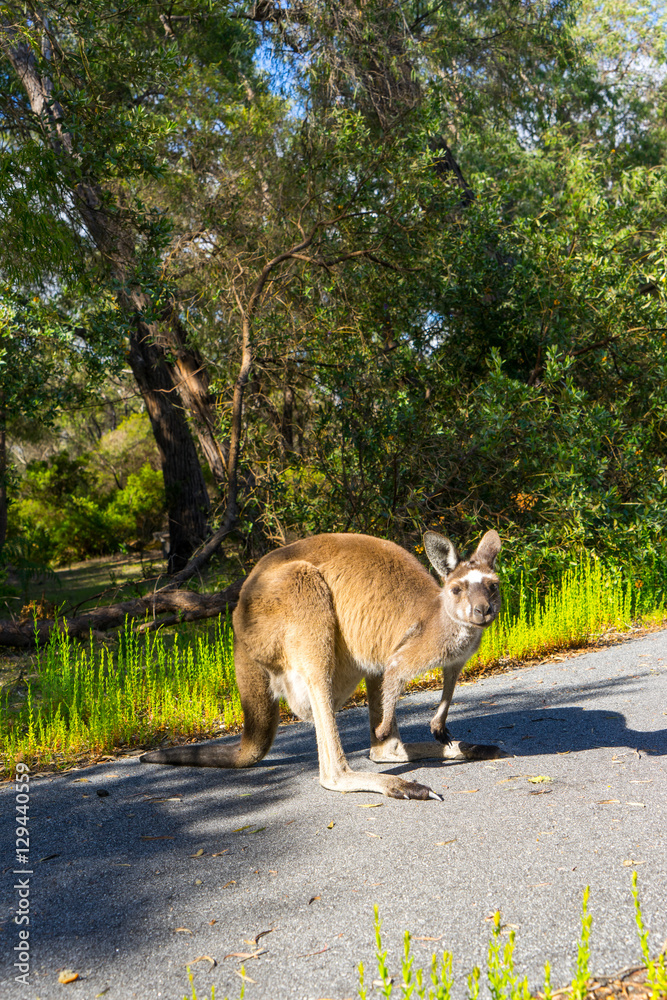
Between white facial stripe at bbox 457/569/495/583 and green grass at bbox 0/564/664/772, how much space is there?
2165 mm

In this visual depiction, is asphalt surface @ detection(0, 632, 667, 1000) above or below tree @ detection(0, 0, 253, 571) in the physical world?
below

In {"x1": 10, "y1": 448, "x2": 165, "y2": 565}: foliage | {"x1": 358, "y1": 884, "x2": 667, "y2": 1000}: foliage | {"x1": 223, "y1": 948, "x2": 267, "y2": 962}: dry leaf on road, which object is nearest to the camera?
{"x1": 358, "y1": 884, "x2": 667, "y2": 1000}: foliage

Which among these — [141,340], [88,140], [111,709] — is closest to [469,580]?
[111,709]

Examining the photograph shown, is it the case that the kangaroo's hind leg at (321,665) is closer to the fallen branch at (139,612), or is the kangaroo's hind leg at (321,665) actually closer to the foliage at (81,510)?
the fallen branch at (139,612)

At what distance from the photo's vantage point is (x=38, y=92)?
7145mm

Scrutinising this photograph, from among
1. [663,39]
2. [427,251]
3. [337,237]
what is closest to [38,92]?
[337,237]

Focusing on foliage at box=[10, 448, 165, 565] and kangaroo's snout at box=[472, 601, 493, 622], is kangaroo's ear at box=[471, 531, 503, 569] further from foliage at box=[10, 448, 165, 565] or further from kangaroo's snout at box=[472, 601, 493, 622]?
foliage at box=[10, 448, 165, 565]

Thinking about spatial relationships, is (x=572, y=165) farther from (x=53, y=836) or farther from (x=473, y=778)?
(x=53, y=836)

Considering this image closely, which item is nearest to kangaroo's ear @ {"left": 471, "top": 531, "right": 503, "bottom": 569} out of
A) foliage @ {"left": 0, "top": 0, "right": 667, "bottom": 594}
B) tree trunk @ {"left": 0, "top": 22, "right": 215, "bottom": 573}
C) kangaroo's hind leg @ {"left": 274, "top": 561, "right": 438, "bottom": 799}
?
kangaroo's hind leg @ {"left": 274, "top": 561, "right": 438, "bottom": 799}

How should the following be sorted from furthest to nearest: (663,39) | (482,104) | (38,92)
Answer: (663,39), (482,104), (38,92)

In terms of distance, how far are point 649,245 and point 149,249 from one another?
5.42 metres

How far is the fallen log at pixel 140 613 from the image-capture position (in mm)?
6738

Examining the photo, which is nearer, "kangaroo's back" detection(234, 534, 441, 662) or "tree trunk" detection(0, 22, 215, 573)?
"kangaroo's back" detection(234, 534, 441, 662)

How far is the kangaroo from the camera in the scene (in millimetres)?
3529
